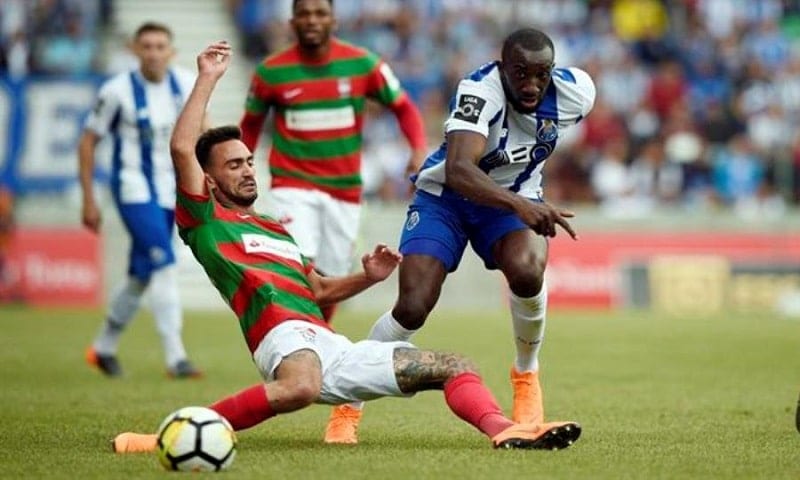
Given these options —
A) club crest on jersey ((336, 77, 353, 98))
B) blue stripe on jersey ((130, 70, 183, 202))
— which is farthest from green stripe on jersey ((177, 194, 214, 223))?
blue stripe on jersey ((130, 70, 183, 202))

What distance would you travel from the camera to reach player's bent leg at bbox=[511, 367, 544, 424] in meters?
9.49

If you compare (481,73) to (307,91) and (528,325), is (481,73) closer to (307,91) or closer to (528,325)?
(528,325)

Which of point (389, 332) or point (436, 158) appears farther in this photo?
point (436, 158)

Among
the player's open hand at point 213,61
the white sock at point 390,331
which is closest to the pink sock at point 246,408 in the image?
the white sock at point 390,331

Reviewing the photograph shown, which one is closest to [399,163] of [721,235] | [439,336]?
[721,235]

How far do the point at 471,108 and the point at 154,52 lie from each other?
5568 mm

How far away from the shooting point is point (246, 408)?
806 centimetres

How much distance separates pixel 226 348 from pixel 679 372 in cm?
503

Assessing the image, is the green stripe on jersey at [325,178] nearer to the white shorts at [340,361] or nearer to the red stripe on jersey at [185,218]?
the red stripe on jersey at [185,218]

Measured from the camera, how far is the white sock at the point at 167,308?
13797 millimetres

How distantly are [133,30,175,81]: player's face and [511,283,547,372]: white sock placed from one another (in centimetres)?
538

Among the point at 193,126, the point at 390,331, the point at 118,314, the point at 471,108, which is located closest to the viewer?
the point at 193,126

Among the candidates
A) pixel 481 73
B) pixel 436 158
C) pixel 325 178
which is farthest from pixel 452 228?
pixel 325 178

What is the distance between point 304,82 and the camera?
11.9 m
